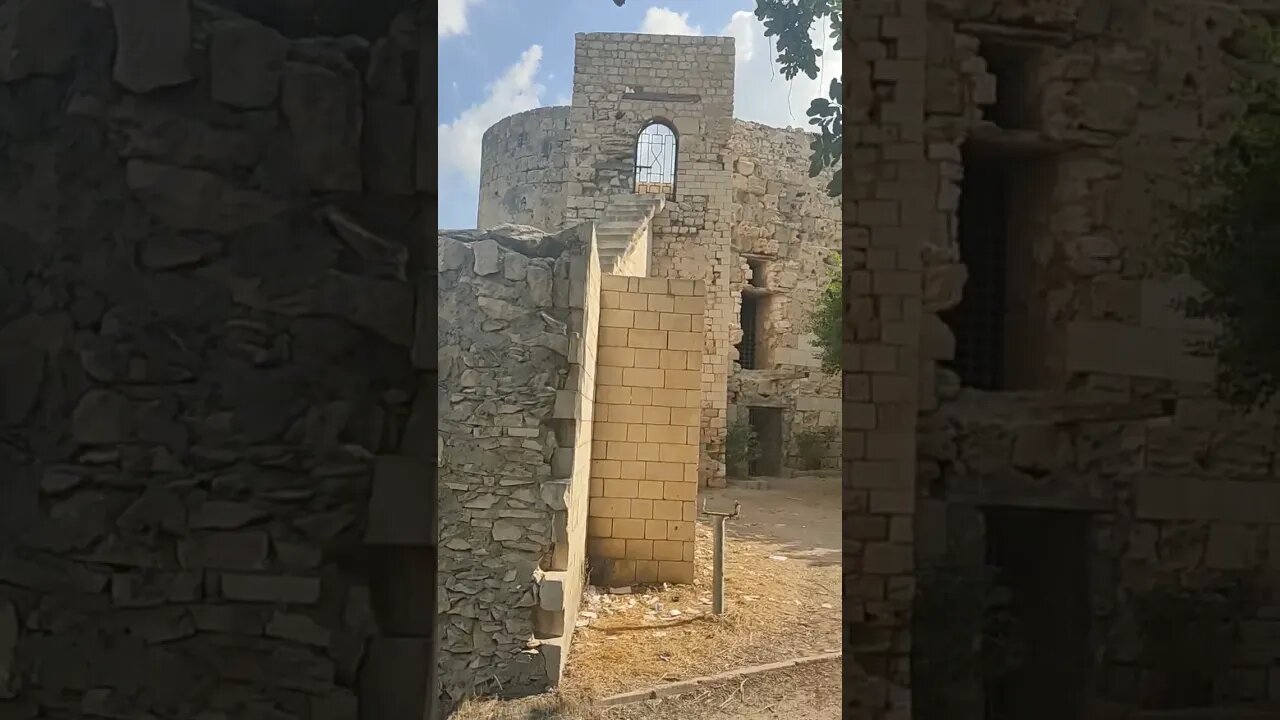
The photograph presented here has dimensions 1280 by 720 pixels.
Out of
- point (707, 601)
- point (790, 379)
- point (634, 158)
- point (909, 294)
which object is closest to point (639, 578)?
point (707, 601)

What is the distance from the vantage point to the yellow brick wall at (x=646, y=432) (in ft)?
25.8

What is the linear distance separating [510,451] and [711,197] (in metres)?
9.69

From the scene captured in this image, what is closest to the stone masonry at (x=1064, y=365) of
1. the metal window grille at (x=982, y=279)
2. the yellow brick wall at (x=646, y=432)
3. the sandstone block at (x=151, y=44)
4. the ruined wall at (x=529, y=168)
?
the metal window grille at (x=982, y=279)

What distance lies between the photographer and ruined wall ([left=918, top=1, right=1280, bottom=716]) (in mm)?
2891

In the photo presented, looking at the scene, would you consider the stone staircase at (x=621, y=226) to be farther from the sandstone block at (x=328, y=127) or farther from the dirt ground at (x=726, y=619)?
the sandstone block at (x=328, y=127)

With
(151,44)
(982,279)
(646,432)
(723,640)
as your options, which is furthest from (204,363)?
(646,432)

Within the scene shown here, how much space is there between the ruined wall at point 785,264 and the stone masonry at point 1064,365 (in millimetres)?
11394

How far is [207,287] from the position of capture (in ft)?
7.75

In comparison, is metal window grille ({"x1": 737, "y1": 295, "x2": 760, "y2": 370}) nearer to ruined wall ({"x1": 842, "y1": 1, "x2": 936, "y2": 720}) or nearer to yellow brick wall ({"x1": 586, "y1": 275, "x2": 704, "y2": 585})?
yellow brick wall ({"x1": 586, "y1": 275, "x2": 704, "y2": 585})

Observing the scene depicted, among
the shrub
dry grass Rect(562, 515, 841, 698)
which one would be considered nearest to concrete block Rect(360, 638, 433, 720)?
dry grass Rect(562, 515, 841, 698)

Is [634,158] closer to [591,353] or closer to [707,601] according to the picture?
[591,353]

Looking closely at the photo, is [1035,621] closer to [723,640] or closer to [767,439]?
[723,640]

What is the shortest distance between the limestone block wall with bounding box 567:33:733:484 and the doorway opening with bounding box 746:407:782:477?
1.83 m

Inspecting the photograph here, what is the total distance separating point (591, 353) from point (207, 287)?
509cm
